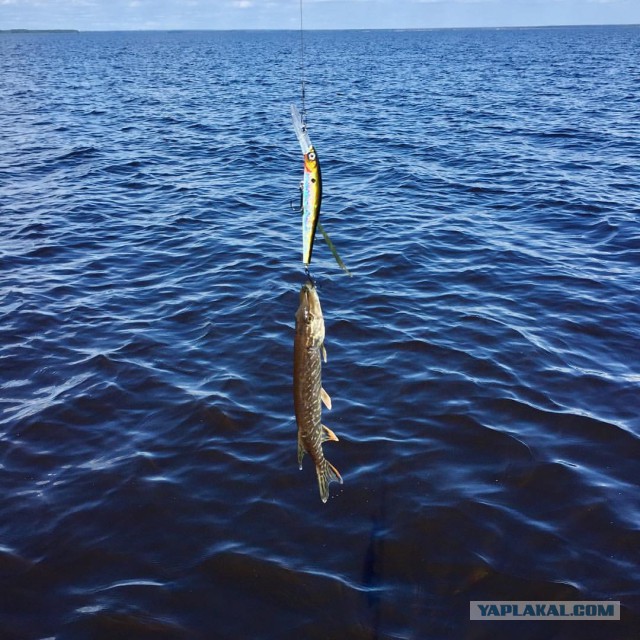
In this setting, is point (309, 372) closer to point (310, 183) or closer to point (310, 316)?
point (310, 316)

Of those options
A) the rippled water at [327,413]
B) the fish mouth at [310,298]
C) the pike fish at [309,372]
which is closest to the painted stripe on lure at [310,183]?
the fish mouth at [310,298]

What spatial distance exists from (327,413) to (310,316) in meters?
4.84

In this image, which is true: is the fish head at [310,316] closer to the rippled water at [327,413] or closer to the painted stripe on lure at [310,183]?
the painted stripe on lure at [310,183]

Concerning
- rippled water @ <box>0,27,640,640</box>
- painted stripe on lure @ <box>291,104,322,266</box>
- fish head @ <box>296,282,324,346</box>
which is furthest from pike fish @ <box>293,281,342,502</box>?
rippled water @ <box>0,27,640,640</box>

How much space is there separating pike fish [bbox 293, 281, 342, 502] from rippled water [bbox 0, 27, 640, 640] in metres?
2.09

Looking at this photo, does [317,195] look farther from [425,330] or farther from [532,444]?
[425,330]

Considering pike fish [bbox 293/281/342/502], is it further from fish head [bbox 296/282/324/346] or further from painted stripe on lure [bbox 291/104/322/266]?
painted stripe on lure [bbox 291/104/322/266]

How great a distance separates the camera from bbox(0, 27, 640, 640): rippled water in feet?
19.6

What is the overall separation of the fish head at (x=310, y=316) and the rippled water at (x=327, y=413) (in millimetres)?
3260

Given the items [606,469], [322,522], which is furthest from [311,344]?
[606,469]

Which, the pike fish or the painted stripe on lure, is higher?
the painted stripe on lure

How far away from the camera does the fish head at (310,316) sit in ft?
12.4

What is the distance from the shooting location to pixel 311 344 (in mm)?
3988

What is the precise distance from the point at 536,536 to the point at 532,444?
159 cm
